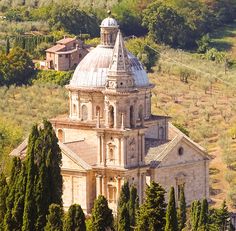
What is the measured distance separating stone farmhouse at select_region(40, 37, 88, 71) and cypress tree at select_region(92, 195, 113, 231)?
42.4m

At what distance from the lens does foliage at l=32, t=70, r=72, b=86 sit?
83.9 meters

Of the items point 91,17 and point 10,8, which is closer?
point 91,17

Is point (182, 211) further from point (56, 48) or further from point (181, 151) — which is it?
point (56, 48)

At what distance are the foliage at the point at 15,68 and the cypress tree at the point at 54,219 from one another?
40584 millimetres

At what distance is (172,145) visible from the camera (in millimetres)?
55875

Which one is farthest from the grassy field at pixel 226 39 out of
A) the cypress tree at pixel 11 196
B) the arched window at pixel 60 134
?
the cypress tree at pixel 11 196

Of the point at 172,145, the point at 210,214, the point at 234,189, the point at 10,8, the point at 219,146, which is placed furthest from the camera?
the point at 10,8

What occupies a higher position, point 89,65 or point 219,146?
point 89,65

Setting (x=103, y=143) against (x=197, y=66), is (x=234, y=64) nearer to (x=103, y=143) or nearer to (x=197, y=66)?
(x=197, y=66)

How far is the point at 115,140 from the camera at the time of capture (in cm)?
5288

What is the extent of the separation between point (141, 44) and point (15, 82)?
1187cm

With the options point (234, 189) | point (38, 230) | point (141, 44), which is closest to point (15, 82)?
point (141, 44)

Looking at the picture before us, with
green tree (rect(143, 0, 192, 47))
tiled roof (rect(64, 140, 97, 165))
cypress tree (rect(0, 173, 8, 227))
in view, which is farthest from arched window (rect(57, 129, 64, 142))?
green tree (rect(143, 0, 192, 47))

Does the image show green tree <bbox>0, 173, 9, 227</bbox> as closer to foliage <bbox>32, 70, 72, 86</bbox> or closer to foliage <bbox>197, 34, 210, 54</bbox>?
foliage <bbox>32, 70, 72, 86</bbox>
